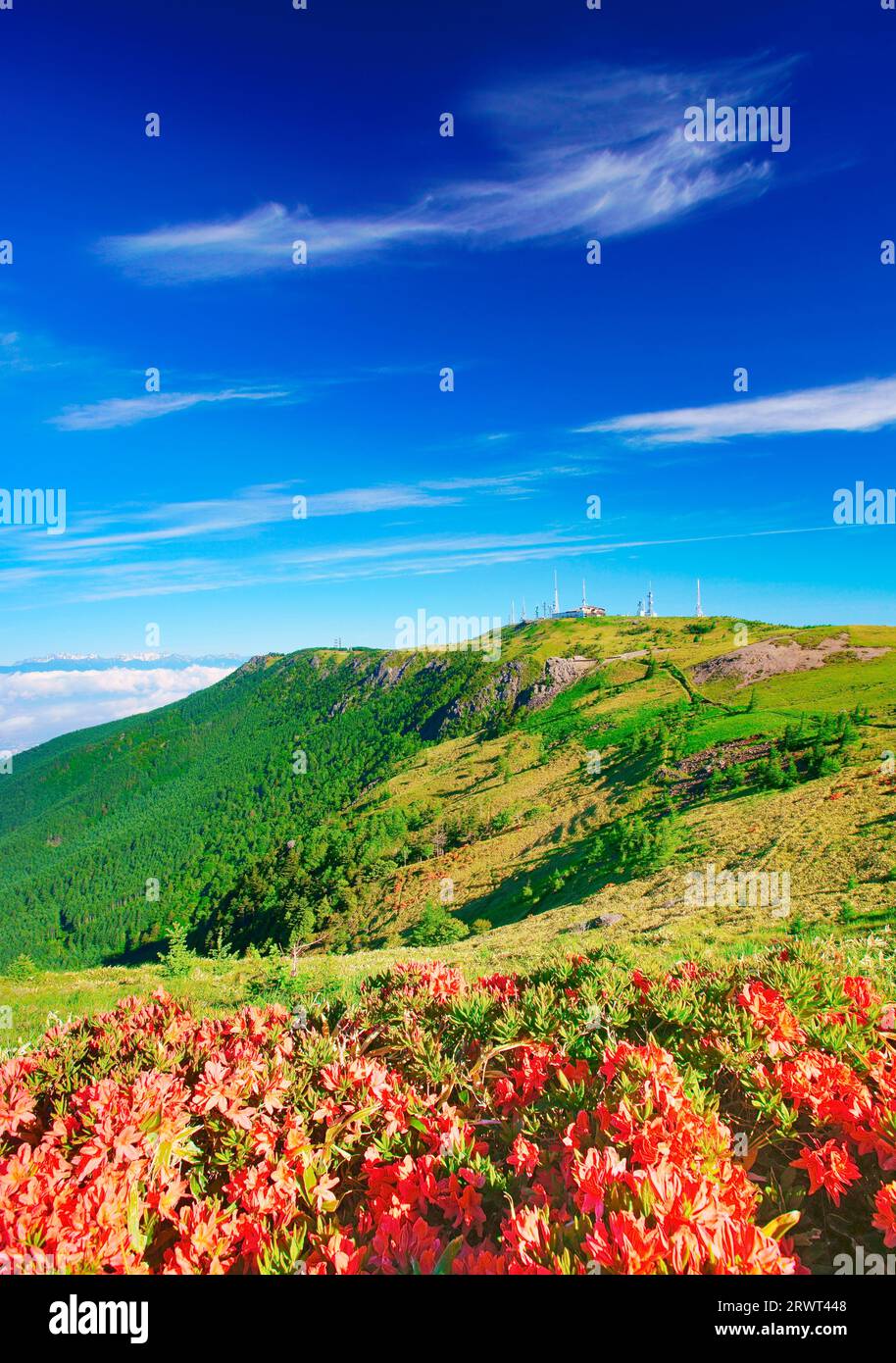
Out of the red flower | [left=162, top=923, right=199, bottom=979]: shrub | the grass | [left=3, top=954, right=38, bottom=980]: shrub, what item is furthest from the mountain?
the red flower

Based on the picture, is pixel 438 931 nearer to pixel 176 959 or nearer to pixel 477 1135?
pixel 176 959

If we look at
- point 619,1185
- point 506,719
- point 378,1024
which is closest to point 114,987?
point 378,1024

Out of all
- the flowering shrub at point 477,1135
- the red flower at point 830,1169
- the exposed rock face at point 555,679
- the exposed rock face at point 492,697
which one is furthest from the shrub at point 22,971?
the exposed rock face at point 492,697

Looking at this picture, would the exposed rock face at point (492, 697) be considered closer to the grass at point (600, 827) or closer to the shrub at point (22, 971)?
the grass at point (600, 827)

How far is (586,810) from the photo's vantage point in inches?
2110

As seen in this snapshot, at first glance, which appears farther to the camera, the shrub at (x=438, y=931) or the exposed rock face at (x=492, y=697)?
the exposed rock face at (x=492, y=697)

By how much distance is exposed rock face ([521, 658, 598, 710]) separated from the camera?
115 meters

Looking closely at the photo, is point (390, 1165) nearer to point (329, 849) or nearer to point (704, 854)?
point (704, 854)

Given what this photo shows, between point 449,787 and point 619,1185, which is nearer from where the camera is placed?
point 619,1185

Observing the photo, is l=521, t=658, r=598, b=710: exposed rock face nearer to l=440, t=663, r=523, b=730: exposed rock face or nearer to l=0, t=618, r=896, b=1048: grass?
l=0, t=618, r=896, b=1048: grass

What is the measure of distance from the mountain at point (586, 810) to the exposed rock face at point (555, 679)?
61 centimetres

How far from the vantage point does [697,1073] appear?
12.2 ft

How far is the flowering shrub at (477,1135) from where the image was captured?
2.48 meters
